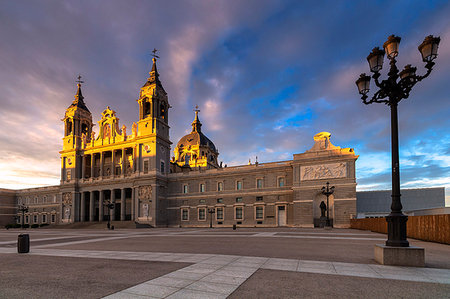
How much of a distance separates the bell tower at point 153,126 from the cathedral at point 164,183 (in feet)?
0.67

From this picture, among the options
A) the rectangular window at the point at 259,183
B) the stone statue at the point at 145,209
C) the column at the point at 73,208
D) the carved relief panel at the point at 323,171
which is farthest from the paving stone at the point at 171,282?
the column at the point at 73,208

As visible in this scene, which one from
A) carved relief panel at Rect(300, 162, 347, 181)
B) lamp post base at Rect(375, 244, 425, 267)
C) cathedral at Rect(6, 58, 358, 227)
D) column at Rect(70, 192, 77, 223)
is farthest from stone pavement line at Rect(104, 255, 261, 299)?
column at Rect(70, 192, 77, 223)

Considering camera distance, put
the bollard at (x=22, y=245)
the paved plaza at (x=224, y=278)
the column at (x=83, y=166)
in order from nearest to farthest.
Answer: the paved plaza at (x=224, y=278)
the bollard at (x=22, y=245)
the column at (x=83, y=166)

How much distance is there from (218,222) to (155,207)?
12.6 meters

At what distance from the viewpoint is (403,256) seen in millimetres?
9070

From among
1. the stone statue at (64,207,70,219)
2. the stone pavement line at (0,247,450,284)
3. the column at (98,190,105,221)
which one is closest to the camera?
the stone pavement line at (0,247,450,284)

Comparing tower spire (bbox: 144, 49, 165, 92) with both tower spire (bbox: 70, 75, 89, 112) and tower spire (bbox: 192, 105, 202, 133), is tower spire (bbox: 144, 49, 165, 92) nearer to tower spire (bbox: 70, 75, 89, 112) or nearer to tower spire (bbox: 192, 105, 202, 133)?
tower spire (bbox: 70, 75, 89, 112)

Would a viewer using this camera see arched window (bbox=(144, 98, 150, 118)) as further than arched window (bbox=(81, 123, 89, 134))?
No

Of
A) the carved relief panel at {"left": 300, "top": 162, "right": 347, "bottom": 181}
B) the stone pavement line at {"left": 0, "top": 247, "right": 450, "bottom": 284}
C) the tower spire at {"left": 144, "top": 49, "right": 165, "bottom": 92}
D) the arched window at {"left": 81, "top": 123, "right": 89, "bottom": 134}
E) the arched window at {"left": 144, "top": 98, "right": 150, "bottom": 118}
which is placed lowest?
the stone pavement line at {"left": 0, "top": 247, "right": 450, "bottom": 284}

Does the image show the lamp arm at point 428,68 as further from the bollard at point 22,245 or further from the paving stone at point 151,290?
the bollard at point 22,245

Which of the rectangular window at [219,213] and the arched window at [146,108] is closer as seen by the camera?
the rectangular window at [219,213]

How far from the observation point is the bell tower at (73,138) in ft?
211

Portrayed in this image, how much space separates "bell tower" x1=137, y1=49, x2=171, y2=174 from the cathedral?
0.20 meters

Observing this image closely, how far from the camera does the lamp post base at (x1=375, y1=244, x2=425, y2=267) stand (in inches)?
352
